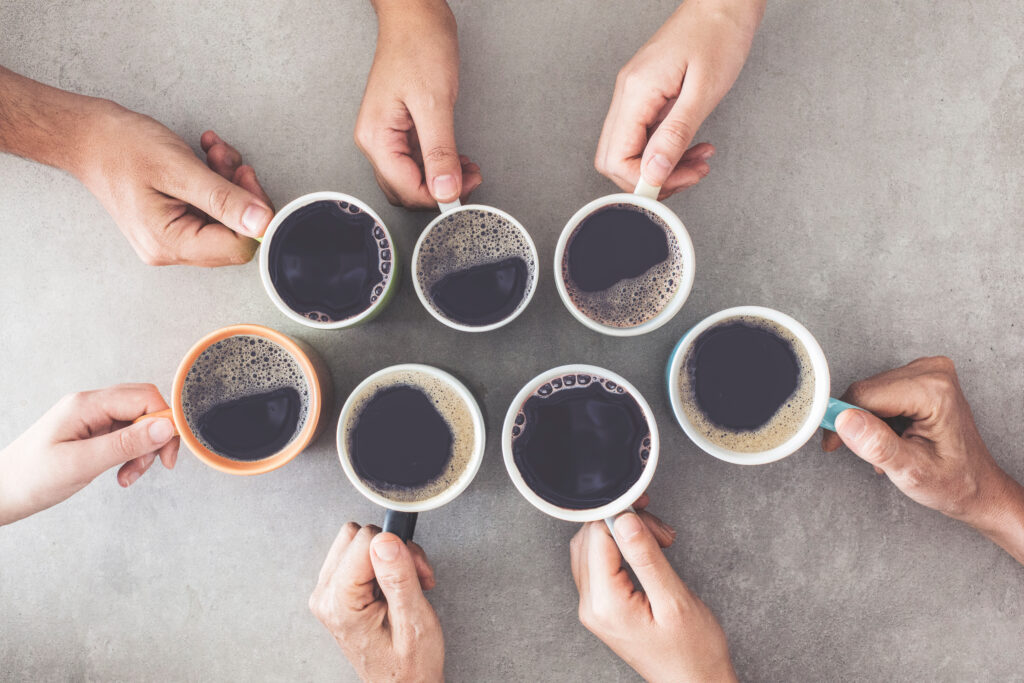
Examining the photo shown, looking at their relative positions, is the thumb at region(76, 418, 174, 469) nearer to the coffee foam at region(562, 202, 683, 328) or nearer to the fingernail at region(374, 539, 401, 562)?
the fingernail at region(374, 539, 401, 562)

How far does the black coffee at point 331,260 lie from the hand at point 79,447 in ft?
1.21

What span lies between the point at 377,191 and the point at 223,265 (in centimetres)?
40

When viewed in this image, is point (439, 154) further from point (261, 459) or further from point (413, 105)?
point (261, 459)

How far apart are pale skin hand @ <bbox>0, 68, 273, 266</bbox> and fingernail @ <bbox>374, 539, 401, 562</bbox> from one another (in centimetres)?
67

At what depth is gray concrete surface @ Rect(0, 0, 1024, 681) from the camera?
130 cm

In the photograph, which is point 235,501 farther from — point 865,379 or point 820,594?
point 865,379

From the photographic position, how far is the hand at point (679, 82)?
1.11 m

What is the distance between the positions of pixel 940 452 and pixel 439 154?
1237 mm

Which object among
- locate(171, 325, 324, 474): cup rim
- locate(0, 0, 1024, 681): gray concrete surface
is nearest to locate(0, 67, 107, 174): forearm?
locate(0, 0, 1024, 681): gray concrete surface

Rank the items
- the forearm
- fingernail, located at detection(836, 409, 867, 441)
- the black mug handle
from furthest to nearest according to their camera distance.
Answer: the forearm, the black mug handle, fingernail, located at detection(836, 409, 867, 441)

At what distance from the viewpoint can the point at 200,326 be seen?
1340 millimetres

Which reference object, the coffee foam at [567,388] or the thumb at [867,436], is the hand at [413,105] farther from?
the thumb at [867,436]

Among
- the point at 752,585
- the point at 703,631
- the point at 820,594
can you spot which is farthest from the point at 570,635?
the point at 820,594

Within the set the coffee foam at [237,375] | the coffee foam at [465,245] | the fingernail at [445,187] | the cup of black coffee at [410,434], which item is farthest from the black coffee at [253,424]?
the fingernail at [445,187]
